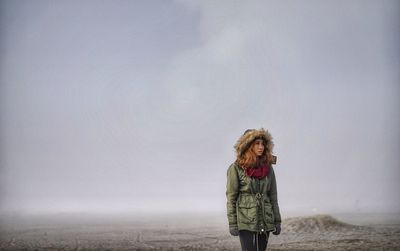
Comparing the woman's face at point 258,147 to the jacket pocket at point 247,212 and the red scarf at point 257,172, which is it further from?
the jacket pocket at point 247,212

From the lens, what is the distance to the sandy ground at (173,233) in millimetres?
6824

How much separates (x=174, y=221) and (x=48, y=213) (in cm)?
249

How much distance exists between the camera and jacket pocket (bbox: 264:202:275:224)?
3346 mm

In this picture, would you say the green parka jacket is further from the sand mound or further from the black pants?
the sand mound

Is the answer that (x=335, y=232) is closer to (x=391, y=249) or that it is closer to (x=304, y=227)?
(x=304, y=227)

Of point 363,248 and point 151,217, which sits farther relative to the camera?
point 151,217

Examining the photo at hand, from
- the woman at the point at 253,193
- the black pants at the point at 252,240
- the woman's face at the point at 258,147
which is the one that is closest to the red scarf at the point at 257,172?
the woman at the point at 253,193

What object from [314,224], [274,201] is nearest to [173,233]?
[314,224]

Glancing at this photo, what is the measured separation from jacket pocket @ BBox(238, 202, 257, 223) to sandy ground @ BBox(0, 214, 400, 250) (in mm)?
3439

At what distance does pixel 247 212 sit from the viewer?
3.32 metres

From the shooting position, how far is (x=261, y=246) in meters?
3.37

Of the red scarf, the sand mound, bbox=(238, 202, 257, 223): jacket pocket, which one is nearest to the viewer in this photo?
Answer: bbox=(238, 202, 257, 223): jacket pocket

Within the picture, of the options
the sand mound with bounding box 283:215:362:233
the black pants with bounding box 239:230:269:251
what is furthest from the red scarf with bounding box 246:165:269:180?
the sand mound with bounding box 283:215:362:233

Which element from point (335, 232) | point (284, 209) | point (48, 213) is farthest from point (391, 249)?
point (48, 213)
